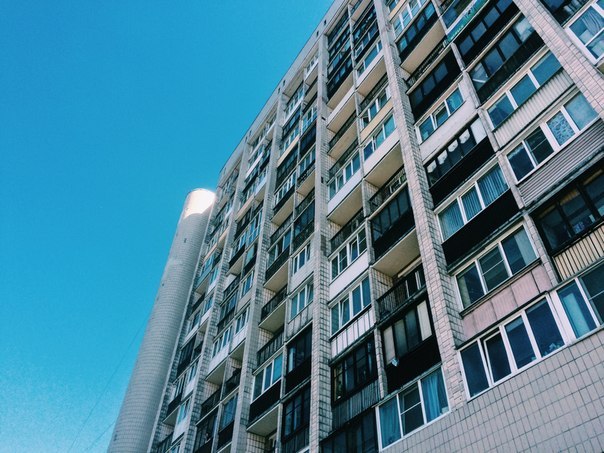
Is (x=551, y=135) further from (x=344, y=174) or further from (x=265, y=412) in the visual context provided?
(x=265, y=412)

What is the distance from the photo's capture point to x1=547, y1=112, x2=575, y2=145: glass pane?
47.1ft

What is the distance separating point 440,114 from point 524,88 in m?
4.43

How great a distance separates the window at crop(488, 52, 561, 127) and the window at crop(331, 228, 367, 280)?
7.35 m

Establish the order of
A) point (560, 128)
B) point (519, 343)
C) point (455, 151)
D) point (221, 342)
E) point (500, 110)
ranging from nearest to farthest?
point (519, 343), point (560, 128), point (500, 110), point (455, 151), point (221, 342)

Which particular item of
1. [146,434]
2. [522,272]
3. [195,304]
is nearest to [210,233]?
[195,304]

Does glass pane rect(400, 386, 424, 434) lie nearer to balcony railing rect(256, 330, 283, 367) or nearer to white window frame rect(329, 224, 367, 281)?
white window frame rect(329, 224, 367, 281)

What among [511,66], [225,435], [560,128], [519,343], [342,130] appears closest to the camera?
[519,343]

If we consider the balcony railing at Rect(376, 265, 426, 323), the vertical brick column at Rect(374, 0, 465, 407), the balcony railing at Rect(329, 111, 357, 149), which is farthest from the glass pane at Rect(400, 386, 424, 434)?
the balcony railing at Rect(329, 111, 357, 149)

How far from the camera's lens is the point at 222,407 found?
26344 mm

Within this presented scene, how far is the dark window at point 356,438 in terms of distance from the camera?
15.6 metres

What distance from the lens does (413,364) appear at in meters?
15.6

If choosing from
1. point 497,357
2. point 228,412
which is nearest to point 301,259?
point 228,412

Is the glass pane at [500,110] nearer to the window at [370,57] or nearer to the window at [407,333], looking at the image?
the window at [407,333]

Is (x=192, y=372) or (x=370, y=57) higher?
(x=370, y=57)
